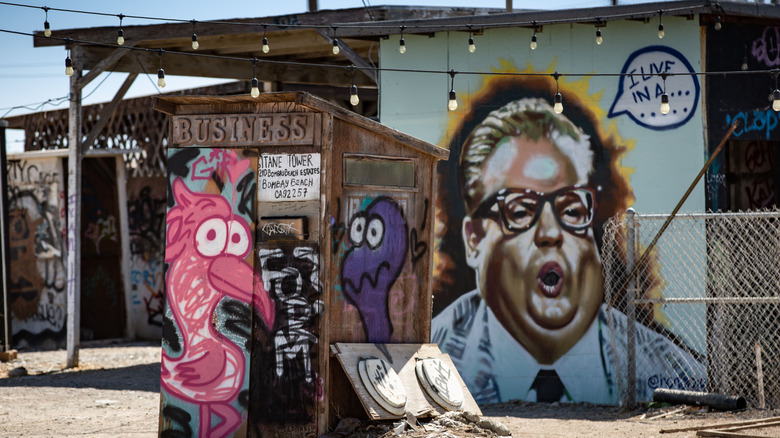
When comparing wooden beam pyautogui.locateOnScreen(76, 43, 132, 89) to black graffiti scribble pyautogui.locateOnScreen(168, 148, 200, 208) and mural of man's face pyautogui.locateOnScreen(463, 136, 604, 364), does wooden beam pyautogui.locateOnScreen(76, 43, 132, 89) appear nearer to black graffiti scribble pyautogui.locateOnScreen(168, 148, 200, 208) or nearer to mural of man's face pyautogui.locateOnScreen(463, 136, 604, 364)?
mural of man's face pyautogui.locateOnScreen(463, 136, 604, 364)

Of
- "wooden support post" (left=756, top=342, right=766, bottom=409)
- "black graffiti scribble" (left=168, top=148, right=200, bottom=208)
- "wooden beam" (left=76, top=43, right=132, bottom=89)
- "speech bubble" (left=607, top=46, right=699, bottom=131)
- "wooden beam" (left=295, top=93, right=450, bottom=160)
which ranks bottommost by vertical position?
"wooden support post" (left=756, top=342, right=766, bottom=409)

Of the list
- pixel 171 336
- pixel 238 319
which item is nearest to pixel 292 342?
pixel 238 319

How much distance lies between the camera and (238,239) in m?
7.07

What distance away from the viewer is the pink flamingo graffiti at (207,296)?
700 centimetres

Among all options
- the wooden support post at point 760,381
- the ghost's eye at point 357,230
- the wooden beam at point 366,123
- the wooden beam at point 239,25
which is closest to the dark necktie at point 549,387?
the wooden support post at point 760,381

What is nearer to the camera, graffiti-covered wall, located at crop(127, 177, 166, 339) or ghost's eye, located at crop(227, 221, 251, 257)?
ghost's eye, located at crop(227, 221, 251, 257)

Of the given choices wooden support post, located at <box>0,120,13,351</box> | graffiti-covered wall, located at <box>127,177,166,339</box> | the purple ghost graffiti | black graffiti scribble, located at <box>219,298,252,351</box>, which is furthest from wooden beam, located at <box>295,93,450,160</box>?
graffiti-covered wall, located at <box>127,177,166,339</box>

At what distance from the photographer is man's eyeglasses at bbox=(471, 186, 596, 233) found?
10.9m

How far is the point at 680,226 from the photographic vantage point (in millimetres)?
10531

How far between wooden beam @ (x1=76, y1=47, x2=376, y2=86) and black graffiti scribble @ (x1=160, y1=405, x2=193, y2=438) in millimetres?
7916

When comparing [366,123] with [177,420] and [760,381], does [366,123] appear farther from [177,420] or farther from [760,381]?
[760,381]

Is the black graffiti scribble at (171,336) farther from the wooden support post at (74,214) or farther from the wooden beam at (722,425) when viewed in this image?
the wooden support post at (74,214)

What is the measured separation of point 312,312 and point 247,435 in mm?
1052

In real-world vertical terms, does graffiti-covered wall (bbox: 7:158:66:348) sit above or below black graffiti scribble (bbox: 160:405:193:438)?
above
